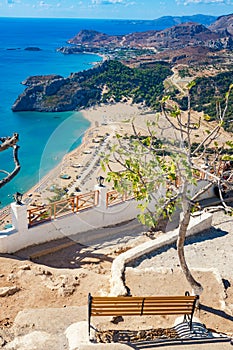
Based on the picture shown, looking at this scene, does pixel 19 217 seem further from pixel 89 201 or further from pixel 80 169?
pixel 80 169

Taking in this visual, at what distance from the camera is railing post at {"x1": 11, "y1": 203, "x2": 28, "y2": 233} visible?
30.4 feet

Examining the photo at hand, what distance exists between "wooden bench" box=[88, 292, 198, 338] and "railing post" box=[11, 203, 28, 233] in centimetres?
414

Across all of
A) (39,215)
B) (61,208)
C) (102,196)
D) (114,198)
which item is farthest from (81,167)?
(39,215)

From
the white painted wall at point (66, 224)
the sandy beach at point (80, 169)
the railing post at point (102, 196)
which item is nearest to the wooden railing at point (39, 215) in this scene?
the white painted wall at point (66, 224)

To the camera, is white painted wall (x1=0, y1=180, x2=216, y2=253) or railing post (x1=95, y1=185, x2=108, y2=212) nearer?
white painted wall (x1=0, y1=180, x2=216, y2=253)

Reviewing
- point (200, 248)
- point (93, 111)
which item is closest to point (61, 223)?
point (200, 248)

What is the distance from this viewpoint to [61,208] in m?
10.5

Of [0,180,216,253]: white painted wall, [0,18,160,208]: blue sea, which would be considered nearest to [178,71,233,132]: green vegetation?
[0,18,160,208]: blue sea

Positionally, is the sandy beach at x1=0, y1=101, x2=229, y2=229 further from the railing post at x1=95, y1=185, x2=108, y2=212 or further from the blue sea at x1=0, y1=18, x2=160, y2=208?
the railing post at x1=95, y1=185, x2=108, y2=212

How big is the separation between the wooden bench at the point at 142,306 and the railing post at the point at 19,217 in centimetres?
Answer: 414

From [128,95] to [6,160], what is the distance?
2514 cm

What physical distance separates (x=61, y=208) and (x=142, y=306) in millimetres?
5159

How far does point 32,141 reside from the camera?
39.2 meters

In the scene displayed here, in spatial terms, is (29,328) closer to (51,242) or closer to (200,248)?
(51,242)
